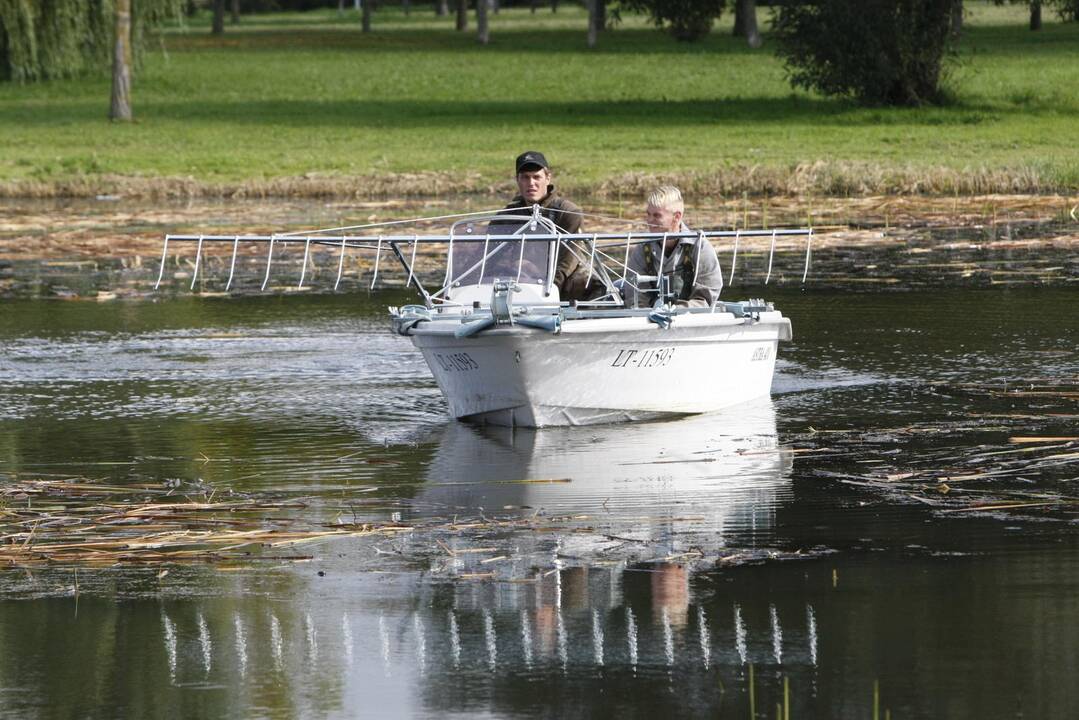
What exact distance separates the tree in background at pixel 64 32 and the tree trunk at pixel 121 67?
1826mm

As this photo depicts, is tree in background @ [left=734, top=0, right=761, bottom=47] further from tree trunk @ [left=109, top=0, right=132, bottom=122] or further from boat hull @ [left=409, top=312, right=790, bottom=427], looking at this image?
boat hull @ [left=409, top=312, right=790, bottom=427]

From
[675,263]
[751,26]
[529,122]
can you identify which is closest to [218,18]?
[751,26]

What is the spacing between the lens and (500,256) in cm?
1391

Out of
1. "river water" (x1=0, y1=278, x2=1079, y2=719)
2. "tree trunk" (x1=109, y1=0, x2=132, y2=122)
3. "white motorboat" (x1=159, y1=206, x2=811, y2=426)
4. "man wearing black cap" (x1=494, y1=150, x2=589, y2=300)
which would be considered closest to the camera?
"river water" (x1=0, y1=278, x2=1079, y2=719)

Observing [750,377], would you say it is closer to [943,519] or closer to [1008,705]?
[943,519]

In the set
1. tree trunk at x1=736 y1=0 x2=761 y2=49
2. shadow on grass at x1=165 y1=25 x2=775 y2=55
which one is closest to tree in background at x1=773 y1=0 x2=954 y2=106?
shadow on grass at x1=165 y1=25 x2=775 y2=55

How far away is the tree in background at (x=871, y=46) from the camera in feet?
150

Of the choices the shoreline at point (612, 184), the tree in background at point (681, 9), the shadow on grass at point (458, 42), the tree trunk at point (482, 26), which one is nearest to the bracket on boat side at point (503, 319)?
the shoreline at point (612, 184)

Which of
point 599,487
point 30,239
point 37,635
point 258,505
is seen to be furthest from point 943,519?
point 30,239

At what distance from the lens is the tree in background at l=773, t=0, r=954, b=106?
45.7m

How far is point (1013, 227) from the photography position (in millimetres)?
27516

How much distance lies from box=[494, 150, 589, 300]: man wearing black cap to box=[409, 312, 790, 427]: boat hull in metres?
1.01

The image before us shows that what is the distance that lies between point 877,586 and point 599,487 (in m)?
2.77

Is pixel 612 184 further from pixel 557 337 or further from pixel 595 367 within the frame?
pixel 557 337
